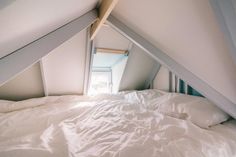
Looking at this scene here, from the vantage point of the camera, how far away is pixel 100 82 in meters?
3.18

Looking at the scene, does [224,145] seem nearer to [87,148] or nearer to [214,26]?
[214,26]

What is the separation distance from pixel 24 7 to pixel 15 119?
1443 mm

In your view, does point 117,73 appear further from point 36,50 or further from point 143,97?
point 36,50

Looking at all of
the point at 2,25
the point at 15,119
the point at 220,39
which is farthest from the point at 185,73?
the point at 15,119

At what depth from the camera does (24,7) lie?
25.4 inches

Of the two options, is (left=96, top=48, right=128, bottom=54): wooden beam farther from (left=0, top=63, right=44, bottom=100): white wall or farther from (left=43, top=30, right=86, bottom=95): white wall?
(left=0, top=63, right=44, bottom=100): white wall

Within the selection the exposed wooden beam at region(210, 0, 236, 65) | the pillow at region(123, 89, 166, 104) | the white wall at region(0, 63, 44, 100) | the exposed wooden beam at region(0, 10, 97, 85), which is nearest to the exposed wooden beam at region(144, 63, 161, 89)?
the pillow at region(123, 89, 166, 104)

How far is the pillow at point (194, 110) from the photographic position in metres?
1.44

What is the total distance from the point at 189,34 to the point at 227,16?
37 cm

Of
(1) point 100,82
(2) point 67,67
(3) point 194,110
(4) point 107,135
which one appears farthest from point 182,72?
(1) point 100,82

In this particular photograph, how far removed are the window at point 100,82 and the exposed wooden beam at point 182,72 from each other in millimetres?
1344

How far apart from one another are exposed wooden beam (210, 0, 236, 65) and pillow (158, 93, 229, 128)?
79cm

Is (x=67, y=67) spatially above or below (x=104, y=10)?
below

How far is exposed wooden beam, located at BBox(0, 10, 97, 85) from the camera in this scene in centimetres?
95
